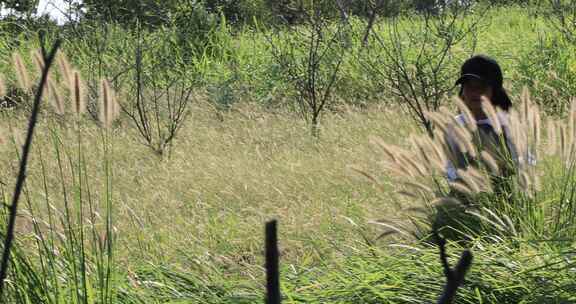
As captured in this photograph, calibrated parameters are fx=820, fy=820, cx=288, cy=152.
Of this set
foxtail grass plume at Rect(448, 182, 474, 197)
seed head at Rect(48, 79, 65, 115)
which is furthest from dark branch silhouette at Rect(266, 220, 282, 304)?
foxtail grass plume at Rect(448, 182, 474, 197)

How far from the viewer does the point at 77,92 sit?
73.2 inches

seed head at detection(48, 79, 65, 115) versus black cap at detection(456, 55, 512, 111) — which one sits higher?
seed head at detection(48, 79, 65, 115)

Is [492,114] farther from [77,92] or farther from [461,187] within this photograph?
[77,92]

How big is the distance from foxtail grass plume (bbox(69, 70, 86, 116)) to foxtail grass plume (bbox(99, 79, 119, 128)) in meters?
0.12

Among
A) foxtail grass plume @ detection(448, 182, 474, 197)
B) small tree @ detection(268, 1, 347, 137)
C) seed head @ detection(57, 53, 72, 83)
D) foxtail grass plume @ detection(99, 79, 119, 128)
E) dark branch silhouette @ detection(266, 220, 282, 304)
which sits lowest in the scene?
small tree @ detection(268, 1, 347, 137)

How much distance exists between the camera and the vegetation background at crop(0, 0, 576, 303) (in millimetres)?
2398

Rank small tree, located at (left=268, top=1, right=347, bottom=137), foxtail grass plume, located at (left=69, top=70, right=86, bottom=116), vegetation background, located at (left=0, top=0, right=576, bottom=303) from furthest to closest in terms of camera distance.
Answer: small tree, located at (left=268, top=1, right=347, bottom=137) < vegetation background, located at (left=0, top=0, right=576, bottom=303) < foxtail grass plume, located at (left=69, top=70, right=86, bottom=116)

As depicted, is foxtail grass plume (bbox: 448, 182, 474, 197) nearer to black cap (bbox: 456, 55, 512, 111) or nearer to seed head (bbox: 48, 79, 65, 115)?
black cap (bbox: 456, 55, 512, 111)

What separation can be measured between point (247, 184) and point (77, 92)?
12.2 ft

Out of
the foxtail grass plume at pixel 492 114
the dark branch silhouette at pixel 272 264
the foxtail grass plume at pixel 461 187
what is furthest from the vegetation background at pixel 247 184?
the dark branch silhouette at pixel 272 264

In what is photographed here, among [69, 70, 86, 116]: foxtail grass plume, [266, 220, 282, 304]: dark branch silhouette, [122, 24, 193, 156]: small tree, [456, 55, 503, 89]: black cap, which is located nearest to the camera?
[266, 220, 282, 304]: dark branch silhouette

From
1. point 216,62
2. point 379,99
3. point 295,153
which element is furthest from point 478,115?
point 216,62

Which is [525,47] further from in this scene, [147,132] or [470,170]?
[470,170]

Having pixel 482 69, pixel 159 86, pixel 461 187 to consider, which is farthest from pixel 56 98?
pixel 159 86
